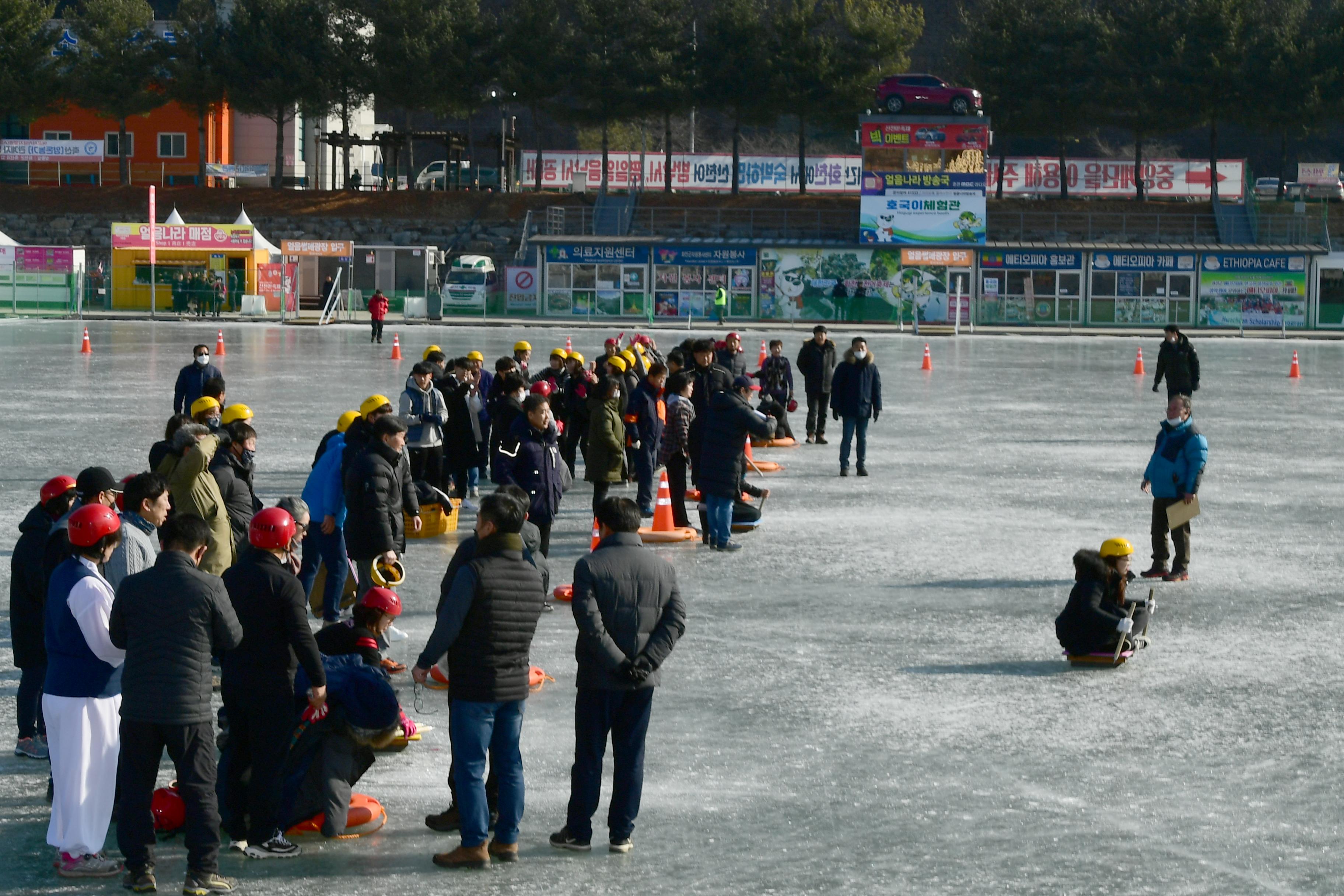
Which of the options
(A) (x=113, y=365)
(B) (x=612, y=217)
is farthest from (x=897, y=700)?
(B) (x=612, y=217)

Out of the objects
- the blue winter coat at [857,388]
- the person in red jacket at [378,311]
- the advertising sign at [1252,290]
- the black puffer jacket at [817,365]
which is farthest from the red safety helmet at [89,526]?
the advertising sign at [1252,290]

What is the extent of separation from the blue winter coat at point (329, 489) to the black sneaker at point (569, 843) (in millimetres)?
4370

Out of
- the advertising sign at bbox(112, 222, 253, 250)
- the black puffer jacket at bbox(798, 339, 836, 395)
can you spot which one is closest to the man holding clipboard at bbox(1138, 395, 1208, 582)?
the black puffer jacket at bbox(798, 339, 836, 395)

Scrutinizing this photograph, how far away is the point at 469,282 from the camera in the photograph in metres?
62.0

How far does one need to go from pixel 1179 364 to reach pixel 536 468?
51.8ft

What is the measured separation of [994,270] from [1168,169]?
52.2 ft

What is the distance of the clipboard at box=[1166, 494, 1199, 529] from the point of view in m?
12.3

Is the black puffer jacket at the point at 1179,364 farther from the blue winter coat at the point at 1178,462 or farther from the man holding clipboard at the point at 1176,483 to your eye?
the blue winter coat at the point at 1178,462

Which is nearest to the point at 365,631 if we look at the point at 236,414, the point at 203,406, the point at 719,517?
the point at 236,414

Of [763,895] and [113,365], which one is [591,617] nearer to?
[763,895]

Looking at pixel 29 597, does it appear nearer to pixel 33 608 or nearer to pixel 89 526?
pixel 33 608

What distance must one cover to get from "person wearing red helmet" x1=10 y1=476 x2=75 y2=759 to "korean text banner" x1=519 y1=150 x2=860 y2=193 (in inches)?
2649

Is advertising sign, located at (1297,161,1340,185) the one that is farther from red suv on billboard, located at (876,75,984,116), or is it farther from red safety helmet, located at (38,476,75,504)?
red safety helmet, located at (38,476,75,504)

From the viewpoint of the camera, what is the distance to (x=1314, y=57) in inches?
2854
